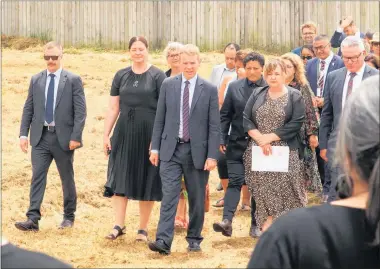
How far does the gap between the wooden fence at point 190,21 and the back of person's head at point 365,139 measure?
19.4 m

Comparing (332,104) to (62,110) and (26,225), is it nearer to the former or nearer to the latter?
(62,110)

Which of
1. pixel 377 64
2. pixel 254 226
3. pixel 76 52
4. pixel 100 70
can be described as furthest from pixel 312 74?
pixel 76 52

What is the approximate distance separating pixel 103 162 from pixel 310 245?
11.6 meters

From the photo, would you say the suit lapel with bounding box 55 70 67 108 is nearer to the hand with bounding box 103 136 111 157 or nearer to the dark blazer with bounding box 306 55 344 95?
the hand with bounding box 103 136 111 157

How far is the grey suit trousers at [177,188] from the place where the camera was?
9.30 meters

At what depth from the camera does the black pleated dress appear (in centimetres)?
1009

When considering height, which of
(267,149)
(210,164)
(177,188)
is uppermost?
(267,149)

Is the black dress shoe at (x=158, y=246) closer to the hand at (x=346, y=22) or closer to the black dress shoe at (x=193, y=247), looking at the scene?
the black dress shoe at (x=193, y=247)

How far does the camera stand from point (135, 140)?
1020cm

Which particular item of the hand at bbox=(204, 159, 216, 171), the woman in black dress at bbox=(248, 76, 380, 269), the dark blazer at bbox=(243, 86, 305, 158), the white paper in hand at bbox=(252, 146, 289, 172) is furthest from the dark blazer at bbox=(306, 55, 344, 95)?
the woman in black dress at bbox=(248, 76, 380, 269)

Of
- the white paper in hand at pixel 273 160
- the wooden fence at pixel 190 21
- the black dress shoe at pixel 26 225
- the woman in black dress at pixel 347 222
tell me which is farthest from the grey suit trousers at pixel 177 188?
the wooden fence at pixel 190 21

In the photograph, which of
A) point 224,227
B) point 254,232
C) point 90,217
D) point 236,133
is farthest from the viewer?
point 90,217

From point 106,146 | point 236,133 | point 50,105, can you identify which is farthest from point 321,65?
point 50,105

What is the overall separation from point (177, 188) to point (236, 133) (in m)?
1.43
